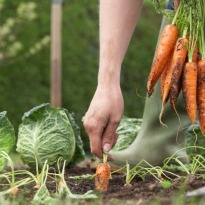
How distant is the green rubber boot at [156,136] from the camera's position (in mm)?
3910

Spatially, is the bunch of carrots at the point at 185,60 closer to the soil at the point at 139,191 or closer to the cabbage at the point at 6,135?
the soil at the point at 139,191

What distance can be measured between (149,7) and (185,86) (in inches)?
215

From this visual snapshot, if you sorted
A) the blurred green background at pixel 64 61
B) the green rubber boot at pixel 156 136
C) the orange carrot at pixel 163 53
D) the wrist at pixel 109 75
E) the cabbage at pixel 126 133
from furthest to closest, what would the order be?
the blurred green background at pixel 64 61 → the cabbage at pixel 126 133 → the green rubber boot at pixel 156 136 → the orange carrot at pixel 163 53 → the wrist at pixel 109 75

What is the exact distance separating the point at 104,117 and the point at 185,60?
1.99ft

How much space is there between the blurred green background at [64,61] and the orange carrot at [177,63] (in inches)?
182

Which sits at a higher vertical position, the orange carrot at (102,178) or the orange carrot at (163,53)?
the orange carrot at (163,53)

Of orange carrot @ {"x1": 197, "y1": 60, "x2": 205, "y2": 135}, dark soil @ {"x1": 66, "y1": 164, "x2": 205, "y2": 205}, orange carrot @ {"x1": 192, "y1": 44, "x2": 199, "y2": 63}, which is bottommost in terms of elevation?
dark soil @ {"x1": 66, "y1": 164, "x2": 205, "y2": 205}

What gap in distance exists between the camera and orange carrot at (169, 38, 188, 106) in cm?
308

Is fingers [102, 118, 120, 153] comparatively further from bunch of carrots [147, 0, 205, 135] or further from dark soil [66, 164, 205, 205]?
bunch of carrots [147, 0, 205, 135]

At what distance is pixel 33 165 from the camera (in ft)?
12.7

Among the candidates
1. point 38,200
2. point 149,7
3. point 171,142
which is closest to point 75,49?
point 149,7

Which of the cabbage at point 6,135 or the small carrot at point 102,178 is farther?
the cabbage at point 6,135

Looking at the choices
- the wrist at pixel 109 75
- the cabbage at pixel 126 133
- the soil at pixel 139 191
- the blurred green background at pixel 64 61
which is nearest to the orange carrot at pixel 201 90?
the soil at pixel 139 191

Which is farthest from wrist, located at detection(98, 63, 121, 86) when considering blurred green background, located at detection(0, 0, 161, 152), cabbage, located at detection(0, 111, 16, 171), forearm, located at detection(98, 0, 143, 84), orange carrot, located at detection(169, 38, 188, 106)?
blurred green background, located at detection(0, 0, 161, 152)
